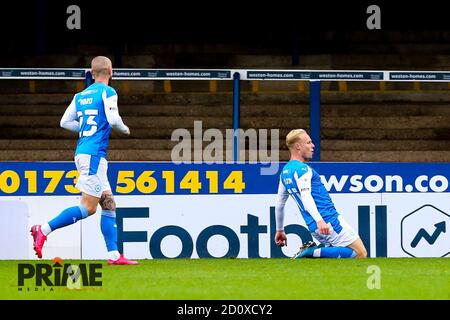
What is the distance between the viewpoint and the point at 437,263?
1180 centimetres

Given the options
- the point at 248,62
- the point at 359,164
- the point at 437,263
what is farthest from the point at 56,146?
the point at 437,263

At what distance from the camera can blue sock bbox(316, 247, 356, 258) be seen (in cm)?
1188

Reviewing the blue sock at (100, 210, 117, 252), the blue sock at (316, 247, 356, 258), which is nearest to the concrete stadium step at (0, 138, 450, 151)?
the blue sock at (316, 247, 356, 258)

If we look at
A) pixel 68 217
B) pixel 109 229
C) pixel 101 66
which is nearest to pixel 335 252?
pixel 109 229

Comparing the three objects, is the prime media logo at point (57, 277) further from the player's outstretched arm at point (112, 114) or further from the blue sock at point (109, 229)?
the player's outstretched arm at point (112, 114)

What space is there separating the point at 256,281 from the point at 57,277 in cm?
156

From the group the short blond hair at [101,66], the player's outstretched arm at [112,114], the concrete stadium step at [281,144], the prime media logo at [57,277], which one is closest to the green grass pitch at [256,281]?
the prime media logo at [57,277]

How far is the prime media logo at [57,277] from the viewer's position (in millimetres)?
9164

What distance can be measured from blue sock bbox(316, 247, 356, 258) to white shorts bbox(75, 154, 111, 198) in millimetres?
2390

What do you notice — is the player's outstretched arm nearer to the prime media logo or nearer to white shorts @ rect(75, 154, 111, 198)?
white shorts @ rect(75, 154, 111, 198)

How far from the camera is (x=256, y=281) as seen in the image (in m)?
9.54

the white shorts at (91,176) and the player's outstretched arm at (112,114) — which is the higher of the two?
the player's outstretched arm at (112,114)

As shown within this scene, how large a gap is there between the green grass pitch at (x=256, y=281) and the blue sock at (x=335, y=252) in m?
0.22

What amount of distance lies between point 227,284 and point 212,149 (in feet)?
30.9
